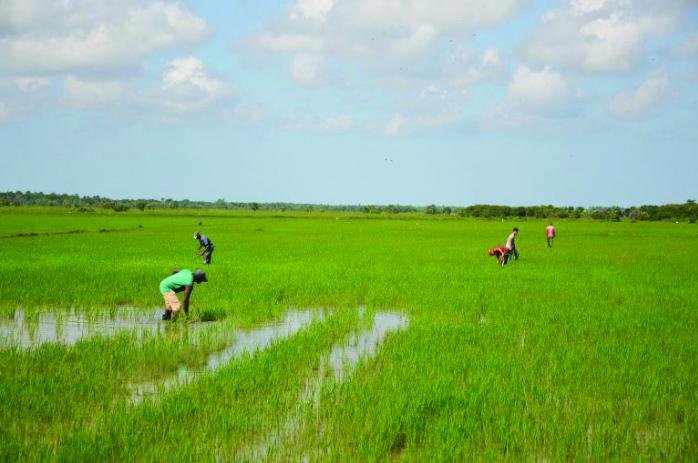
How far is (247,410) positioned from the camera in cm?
462

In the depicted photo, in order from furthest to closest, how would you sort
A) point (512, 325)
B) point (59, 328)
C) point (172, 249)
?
point (172, 249) < point (512, 325) < point (59, 328)

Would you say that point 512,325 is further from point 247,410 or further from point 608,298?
point 247,410

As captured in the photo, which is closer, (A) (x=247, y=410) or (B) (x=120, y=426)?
(B) (x=120, y=426)

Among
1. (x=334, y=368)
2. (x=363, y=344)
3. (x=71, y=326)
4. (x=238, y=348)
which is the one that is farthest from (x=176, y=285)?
(x=334, y=368)

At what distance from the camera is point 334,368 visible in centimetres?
607

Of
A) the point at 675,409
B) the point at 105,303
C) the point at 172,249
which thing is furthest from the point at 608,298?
the point at 172,249

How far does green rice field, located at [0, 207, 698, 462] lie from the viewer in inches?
160

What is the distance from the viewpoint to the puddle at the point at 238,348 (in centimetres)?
520

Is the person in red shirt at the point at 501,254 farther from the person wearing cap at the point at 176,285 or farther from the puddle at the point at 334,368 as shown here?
the person wearing cap at the point at 176,285

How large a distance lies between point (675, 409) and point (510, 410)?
1.37 m

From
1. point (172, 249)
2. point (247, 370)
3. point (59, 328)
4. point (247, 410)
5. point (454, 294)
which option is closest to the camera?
point (247, 410)

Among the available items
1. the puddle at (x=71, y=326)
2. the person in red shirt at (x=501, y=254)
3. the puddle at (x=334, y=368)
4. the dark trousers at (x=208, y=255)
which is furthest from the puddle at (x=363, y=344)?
the person in red shirt at (x=501, y=254)

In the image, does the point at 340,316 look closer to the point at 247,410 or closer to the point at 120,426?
the point at 247,410

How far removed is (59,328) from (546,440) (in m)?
6.23
